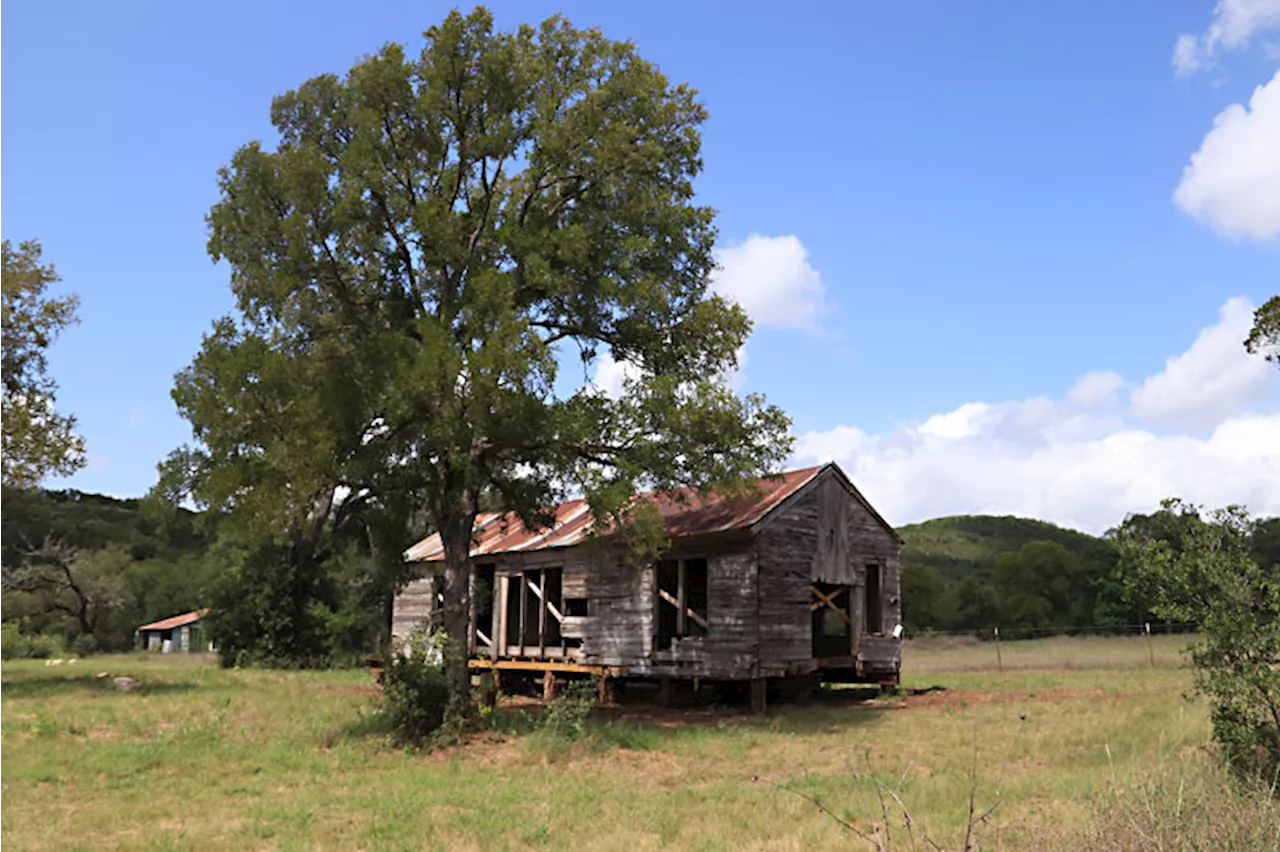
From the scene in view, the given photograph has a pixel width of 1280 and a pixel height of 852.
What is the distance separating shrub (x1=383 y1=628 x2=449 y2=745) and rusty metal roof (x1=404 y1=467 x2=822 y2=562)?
4689mm

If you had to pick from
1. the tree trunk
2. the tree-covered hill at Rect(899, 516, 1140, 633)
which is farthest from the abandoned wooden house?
the tree-covered hill at Rect(899, 516, 1140, 633)

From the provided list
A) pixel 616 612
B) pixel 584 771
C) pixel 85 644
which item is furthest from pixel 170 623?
pixel 584 771

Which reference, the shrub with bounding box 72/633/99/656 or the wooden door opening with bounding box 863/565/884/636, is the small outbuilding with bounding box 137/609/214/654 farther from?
the wooden door opening with bounding box 863/565/884/636

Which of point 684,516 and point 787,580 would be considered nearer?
point 787,580

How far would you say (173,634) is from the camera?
71.9 meters

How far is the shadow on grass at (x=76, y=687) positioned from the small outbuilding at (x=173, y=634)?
133 feet

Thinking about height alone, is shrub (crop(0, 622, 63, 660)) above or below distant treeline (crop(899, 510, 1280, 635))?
below

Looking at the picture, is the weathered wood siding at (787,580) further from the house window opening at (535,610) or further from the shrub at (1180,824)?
the shrub at (1180,824)

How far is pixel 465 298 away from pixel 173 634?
2515 inches

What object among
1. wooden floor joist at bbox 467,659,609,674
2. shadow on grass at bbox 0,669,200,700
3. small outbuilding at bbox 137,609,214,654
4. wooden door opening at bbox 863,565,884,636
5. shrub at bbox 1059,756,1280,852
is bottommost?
small outbuilding at bbox 137,609,214,654

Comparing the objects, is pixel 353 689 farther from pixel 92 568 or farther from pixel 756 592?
pixel 92 568

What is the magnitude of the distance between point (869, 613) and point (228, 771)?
19397 millimetres

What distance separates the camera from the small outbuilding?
6738 cm

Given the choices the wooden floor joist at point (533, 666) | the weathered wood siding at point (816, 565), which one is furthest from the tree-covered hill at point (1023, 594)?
the wooden floor joist at point (533, 666)
